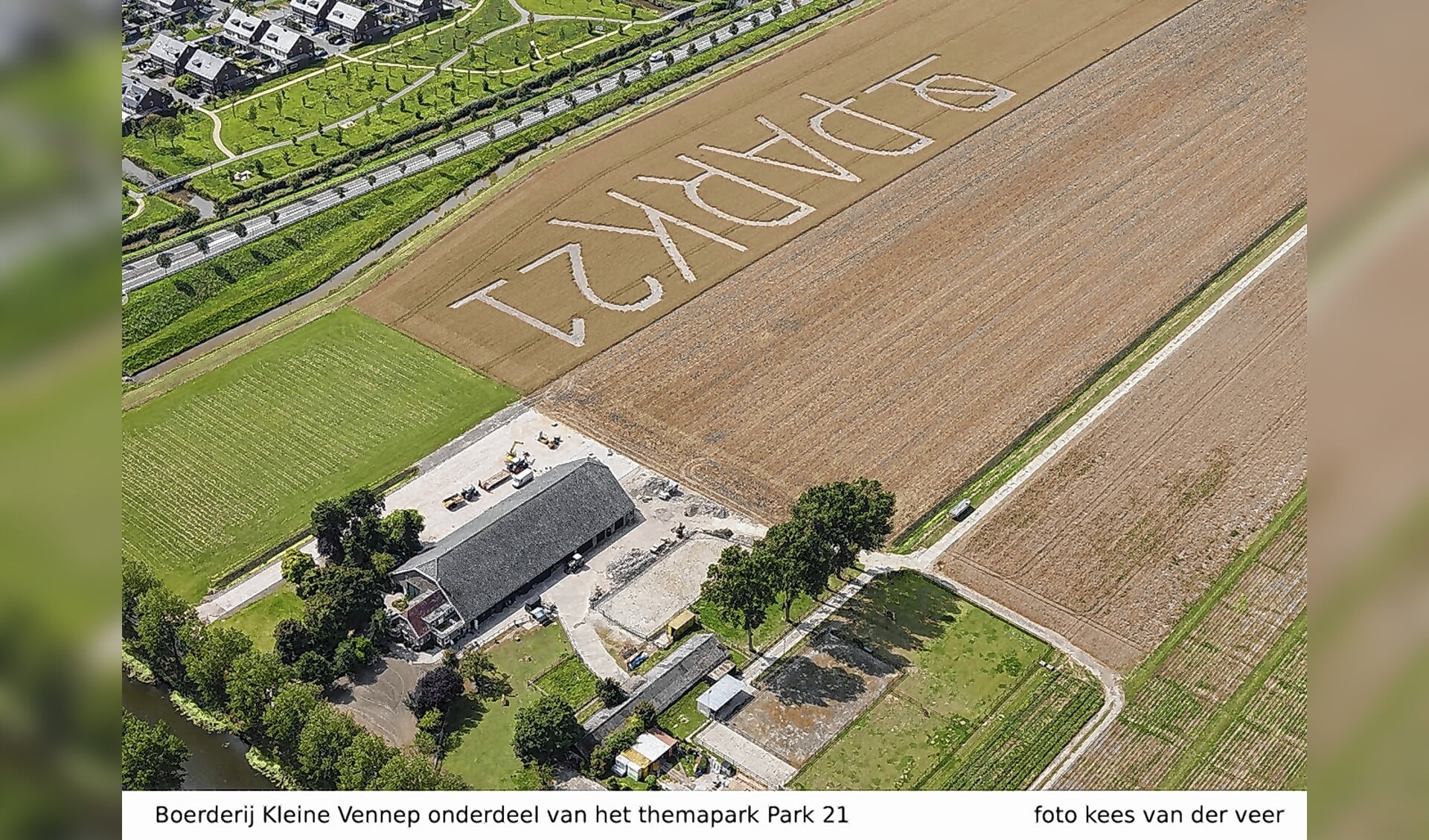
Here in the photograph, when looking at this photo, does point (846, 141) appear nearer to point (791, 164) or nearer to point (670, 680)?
point (791, 164)

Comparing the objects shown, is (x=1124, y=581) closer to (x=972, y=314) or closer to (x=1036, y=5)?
(x=972, y=314)

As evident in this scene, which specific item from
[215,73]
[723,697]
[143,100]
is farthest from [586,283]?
[215,73]

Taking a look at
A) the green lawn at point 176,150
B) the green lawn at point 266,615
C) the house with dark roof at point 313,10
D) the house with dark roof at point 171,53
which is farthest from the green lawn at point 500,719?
the house with dark roof at point 313,10

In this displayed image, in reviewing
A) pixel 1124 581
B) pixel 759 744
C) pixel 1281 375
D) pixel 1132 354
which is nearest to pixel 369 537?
pixel 759 744

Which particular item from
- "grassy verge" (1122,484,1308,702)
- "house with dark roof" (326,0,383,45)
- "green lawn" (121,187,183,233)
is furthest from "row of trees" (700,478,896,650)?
"house with dark roof" (326,0,383,45)

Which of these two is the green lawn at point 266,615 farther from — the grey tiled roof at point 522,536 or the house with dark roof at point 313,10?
the house with dark roof at point 313,10
